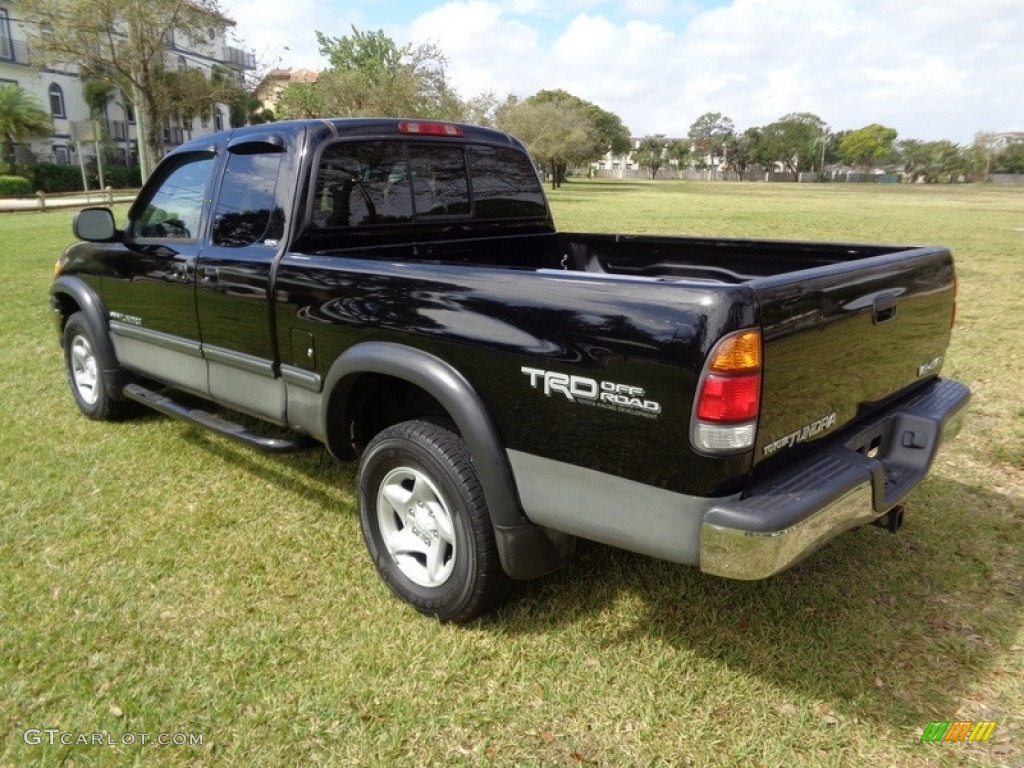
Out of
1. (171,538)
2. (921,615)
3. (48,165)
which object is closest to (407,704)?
(171,538)

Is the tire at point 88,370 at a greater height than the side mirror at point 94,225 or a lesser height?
lesser

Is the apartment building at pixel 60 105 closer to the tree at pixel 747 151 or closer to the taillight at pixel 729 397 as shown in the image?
the taillight at pixel 729 397

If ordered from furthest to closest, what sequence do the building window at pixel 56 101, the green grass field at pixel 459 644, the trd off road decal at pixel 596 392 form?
the building window at pixel 56 101 < the green grass field at pixel 459 644 < the trd off road decal at pixel 596 392

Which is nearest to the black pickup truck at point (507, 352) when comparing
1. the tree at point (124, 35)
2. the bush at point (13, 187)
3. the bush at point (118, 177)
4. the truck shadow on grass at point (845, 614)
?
the truck shadow on grass at point (845, 614)

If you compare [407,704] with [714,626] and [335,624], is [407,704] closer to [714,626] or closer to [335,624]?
[335,624]

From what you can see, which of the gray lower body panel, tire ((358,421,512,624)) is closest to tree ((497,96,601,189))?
tire ((358,421,512,624))

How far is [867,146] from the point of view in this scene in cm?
13538

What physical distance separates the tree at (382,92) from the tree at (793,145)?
4171 inches

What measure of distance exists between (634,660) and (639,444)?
3.38 ft

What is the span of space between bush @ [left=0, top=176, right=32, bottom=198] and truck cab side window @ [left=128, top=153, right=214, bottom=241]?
3987 centimetres

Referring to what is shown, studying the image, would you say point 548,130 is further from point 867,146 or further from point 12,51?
point 867,146

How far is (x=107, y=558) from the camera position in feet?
11.5

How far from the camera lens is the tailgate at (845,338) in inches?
87.5

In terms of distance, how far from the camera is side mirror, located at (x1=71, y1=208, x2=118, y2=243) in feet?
14.2
